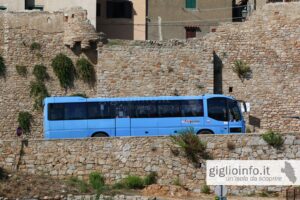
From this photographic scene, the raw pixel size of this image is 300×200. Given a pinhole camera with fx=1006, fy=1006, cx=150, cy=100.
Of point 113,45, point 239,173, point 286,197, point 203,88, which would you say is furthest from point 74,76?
point 239,173

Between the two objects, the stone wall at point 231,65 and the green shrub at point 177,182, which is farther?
the stone wall at point 231,65

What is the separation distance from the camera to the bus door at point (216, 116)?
45031 millimetres

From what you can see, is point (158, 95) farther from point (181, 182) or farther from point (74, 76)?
point (181, 182)

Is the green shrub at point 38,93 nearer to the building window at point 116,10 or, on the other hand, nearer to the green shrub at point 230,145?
the building window at point 116,10

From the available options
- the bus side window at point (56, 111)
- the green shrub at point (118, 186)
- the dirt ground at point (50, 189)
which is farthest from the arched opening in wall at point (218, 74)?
the green shrub at point (118, 186)

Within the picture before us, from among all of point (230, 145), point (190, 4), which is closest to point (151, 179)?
point (230, 145)

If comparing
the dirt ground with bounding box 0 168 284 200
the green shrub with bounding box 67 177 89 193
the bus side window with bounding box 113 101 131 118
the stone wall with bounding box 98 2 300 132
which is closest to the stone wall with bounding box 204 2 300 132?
A: the stone wall with bounding box 98 2 300 132

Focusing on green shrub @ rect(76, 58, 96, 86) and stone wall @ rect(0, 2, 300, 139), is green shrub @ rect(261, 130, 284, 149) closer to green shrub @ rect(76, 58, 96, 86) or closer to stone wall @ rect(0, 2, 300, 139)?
stone wall @ rect(0, 2, 300, 139)

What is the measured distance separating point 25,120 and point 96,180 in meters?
10.1

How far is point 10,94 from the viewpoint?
49750mm

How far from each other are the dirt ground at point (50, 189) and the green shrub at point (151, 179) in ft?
1.43

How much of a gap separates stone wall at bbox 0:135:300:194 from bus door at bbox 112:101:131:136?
323cm

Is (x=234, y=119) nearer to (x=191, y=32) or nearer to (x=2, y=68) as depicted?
(x=191, y=32)

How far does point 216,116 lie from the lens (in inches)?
1779
